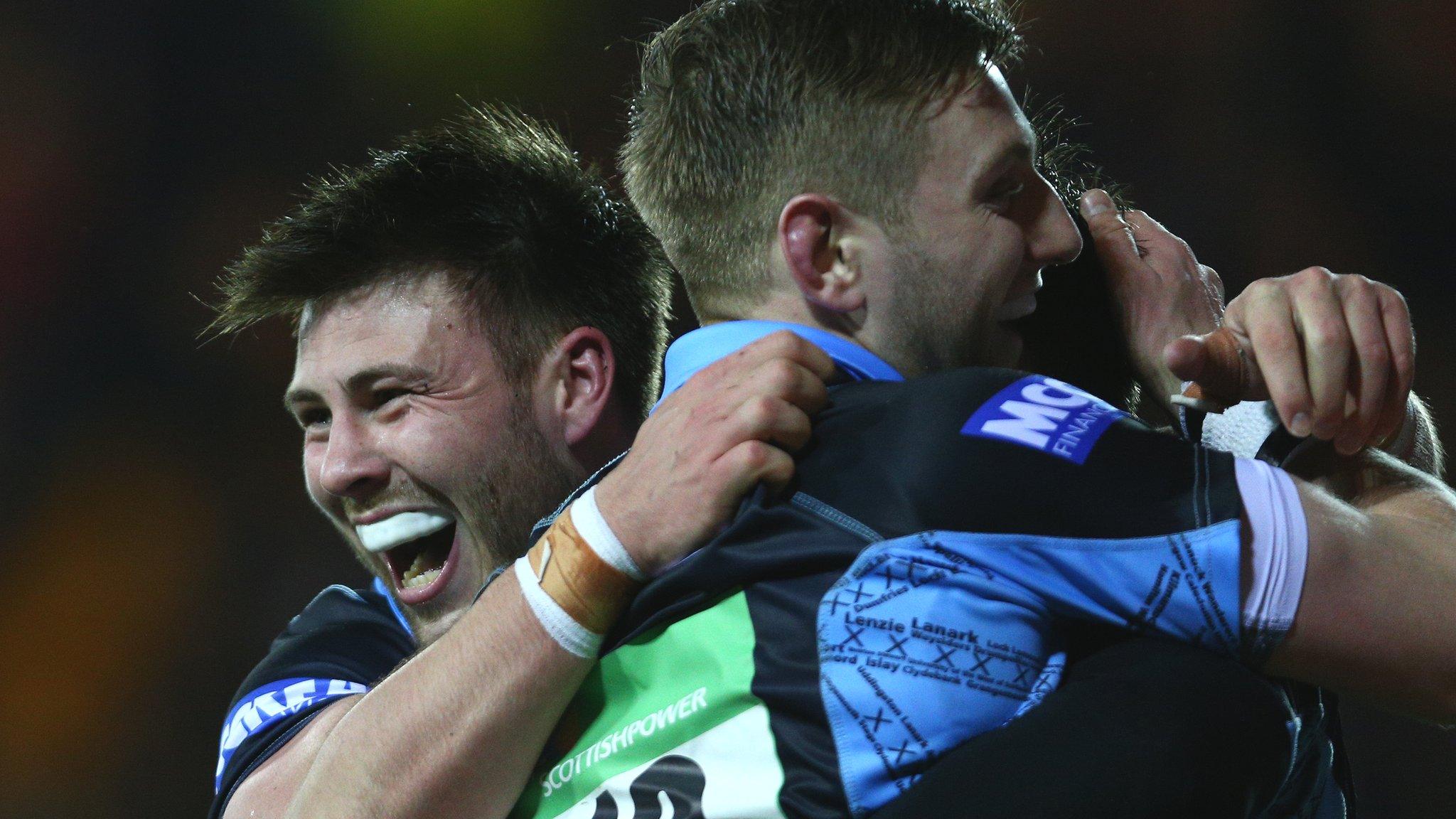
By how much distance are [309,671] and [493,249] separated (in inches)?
32.3

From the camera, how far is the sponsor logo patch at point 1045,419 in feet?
4.38

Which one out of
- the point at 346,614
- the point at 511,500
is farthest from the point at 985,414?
the point at 346,614

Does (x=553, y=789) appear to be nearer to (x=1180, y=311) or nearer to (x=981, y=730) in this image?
(x=981, y=730)

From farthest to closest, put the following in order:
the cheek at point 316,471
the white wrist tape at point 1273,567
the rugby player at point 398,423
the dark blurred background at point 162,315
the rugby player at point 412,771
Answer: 1. the dark blurred background at point 162,315
2. the cheek at point 316,471
3. the rugby player at point 398,423
4. the rugby player at point 412,771
5. the white wrist tape at point 1273,567

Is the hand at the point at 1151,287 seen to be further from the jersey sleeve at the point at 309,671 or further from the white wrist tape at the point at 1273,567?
the jersey sleeve at the point at 309,671

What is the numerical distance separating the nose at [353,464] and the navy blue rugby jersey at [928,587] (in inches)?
40.8

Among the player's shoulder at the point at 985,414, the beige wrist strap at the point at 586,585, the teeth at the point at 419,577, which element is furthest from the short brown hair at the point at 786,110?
the teeth at the point at 419,577

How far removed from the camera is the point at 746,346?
5.33 feet

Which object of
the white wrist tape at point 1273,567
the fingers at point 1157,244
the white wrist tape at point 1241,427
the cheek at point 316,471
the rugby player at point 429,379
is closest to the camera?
the white wrist tape at point 1273,567

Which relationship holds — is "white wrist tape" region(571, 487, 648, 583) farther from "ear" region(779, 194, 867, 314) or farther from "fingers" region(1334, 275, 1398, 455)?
"fingers" region(1334, 275, 1398, 455)

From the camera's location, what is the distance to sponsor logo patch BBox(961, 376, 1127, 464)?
1336mm

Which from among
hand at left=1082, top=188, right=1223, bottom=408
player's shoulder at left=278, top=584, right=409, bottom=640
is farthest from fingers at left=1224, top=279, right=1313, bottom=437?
player's shoulder at left=278, top=584, right=409, bottom=640

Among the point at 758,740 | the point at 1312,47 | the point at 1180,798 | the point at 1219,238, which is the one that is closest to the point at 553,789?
the point at 758,740

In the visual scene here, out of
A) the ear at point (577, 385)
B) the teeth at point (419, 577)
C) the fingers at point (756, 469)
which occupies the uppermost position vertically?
the ear at point (577, 385)
